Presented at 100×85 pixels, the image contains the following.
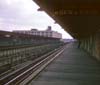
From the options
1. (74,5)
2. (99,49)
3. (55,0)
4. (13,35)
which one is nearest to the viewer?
(55,0)

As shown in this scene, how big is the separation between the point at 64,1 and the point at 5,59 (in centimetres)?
1465

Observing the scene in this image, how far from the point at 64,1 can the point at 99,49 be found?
60.7 feet

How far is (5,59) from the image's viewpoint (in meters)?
28.4

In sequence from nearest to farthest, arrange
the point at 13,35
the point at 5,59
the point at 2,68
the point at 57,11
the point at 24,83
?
the point at 24,83
the point at 57,11
the point at 2,68
the point at 5,59
the point at 13,35

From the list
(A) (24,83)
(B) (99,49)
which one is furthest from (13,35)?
(A) (24,83)

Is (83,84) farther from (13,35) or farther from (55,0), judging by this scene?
(13,35)

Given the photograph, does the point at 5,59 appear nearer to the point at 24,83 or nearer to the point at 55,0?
the point at 24,83

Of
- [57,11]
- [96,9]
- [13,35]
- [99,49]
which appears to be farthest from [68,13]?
[13,35]

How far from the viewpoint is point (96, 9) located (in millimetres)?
17406

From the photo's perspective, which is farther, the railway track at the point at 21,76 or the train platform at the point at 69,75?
the train platform at the point at 69,75

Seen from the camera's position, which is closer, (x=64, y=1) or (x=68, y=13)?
(x=64, y=1)

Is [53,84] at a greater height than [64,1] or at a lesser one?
lesser

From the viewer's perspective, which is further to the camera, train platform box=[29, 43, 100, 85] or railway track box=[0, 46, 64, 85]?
train platform box=[29, 43, 100, 85]

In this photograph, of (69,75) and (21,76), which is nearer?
(21,76)
